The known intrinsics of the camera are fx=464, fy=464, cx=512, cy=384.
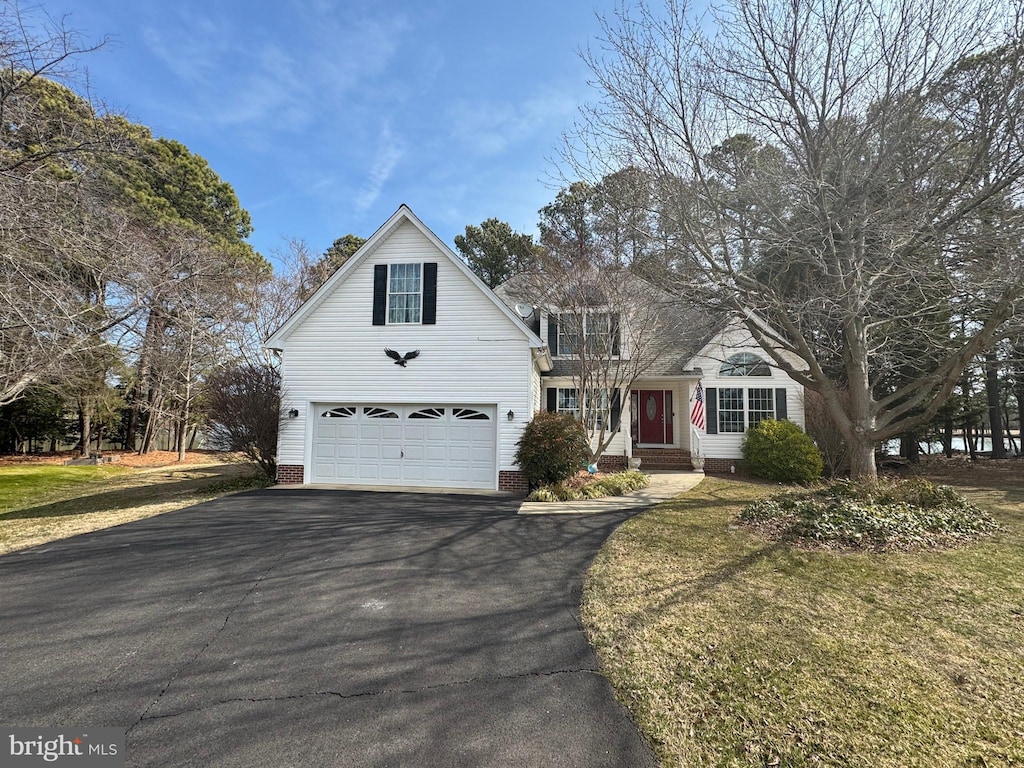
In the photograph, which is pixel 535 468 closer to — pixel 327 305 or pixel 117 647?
pixel 327 305

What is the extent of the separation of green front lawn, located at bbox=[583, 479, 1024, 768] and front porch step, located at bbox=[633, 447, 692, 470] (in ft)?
32.6

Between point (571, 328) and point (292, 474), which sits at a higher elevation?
point (571, 328)

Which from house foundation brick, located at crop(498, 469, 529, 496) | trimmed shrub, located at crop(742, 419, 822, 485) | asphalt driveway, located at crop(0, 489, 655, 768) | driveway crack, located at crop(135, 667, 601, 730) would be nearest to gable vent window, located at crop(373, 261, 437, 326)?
house foundation brick, located at crop(498, 469, 529, 496)

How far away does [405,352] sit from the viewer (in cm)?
1239

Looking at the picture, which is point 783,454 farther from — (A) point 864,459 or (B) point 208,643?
(B) point 208,643

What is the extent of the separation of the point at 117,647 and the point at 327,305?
10.1 metres

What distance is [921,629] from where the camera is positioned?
4.04 m

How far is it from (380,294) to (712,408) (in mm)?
Result: 11734

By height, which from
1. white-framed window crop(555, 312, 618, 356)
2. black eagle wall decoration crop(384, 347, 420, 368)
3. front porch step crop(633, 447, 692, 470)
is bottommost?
front porch step crop(633, 447, 692, 470)

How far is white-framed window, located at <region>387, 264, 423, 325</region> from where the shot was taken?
12.6 metres

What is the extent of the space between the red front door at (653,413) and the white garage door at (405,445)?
309 inches

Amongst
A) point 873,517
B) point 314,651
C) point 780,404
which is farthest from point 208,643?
point 780,404

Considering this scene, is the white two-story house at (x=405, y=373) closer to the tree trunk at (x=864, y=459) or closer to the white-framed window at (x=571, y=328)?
the white-framed window at (x=571, y=328)

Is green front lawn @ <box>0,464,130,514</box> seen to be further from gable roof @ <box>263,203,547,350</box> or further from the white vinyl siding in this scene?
gable roof @ <box>263,203,547,350</box>
